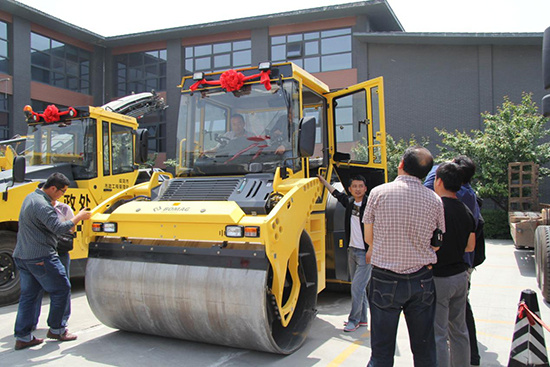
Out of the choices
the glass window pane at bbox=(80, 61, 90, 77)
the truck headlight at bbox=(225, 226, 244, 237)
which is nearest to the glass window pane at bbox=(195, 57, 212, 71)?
the glass window pane at bbox=(80, 61, 90, 77)

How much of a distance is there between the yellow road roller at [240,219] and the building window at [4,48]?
19397 mm

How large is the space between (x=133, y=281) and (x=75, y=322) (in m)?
1.89

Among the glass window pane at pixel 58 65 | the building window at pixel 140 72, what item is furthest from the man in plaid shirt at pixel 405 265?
the glass window pane at pixel 58 65

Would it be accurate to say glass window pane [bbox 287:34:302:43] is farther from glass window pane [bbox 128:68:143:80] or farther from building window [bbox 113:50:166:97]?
glass window pane [bbox 128:68:143:80]

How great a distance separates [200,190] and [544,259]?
5.26 m

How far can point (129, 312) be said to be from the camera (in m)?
4.79

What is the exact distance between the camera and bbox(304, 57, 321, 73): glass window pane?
2253cm

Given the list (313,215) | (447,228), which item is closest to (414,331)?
(447,228)

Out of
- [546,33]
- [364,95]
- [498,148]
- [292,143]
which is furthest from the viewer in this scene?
[498,148]

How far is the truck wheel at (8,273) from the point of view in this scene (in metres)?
6.81

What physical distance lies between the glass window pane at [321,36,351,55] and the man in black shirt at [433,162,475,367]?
19.4 meters

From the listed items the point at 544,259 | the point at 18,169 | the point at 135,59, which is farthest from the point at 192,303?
the point at 135,59

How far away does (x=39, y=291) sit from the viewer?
5215mm

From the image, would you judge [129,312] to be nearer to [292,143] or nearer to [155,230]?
[155,230]
